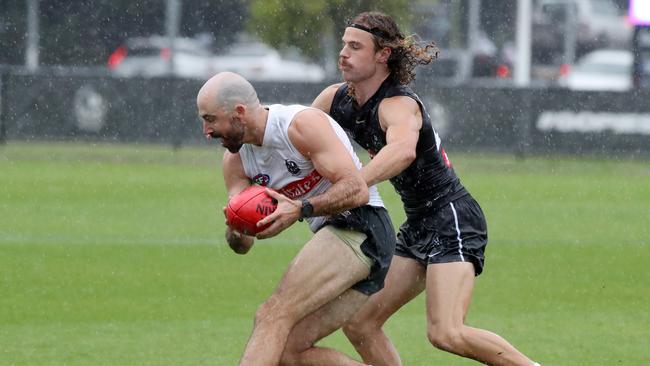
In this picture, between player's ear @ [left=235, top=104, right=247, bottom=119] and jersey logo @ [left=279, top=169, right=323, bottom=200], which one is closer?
player's ear @ [left=235, top=104, right=247, bottom=119]

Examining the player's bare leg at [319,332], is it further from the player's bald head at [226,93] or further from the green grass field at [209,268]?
the green grass field at [209,268]

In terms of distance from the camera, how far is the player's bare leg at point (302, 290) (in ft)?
20.2

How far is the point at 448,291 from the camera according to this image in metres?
6.93

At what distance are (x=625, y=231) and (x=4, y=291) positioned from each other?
7.22m

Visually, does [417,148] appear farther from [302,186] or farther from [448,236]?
[302,186]

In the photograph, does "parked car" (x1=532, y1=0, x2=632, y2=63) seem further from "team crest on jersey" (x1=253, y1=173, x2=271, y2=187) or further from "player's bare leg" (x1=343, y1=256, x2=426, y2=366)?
"team crest on jersey" (x1=253, y1=173, x2=271, y2=187)

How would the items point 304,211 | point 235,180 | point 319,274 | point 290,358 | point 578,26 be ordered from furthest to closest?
1. point 578,26
2. point 235,180
3. point 290,358
4. point 319,274
5. point 304,211

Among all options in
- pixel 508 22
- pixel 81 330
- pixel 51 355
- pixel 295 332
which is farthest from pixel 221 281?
pixel 508 22

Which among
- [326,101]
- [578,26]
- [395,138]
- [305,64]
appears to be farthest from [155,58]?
[395,138]

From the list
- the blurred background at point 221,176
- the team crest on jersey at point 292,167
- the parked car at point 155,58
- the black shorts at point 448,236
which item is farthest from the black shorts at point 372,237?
the parked car at point 155,58

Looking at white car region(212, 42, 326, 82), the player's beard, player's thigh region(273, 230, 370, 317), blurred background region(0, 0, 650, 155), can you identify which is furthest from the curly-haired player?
white car region(212, 42, 326, 82)

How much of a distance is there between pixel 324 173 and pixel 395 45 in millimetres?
1280

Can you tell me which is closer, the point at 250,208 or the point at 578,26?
the point at 250,208

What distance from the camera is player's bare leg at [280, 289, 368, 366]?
21.0 feet
